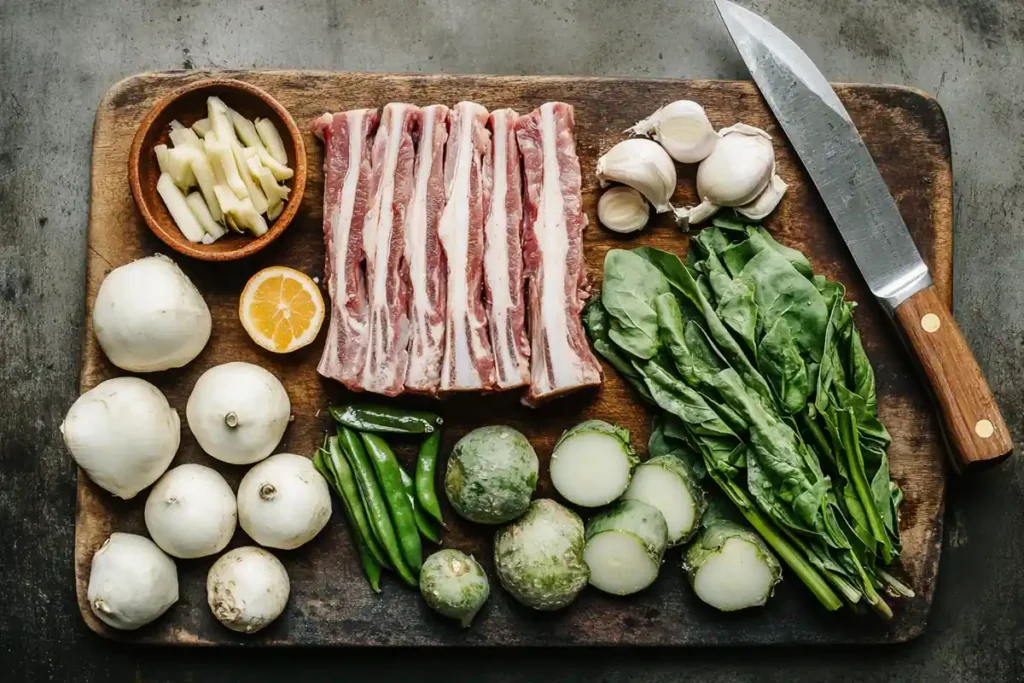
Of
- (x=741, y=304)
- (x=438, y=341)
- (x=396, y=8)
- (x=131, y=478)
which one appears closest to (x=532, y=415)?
(x=438, y=341)

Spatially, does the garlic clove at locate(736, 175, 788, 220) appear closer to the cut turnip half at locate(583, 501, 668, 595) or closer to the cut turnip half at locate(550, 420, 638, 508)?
the cut turnip half at locate(550, 420, 638, 508)

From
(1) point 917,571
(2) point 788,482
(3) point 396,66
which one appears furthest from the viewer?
(3) point 396,66

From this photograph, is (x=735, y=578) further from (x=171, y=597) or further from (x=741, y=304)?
(x=171, y=597)

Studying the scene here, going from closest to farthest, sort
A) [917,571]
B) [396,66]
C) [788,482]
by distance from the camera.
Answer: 1. [788,482]
2. [917,571]
3. [396,66]

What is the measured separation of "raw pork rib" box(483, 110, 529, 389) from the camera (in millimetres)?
3381

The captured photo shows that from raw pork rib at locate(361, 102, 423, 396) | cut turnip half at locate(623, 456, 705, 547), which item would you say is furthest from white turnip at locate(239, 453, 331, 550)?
cut turnip half at locate(623, 456, 705, 547)

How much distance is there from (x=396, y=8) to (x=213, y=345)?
5.59ft

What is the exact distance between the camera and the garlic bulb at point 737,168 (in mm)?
3404

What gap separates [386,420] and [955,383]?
7.44ft

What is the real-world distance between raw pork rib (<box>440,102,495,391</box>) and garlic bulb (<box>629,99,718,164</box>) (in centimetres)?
69

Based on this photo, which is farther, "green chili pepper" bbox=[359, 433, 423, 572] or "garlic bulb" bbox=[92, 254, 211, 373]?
"green chili pepper" bbox=[359, 433, 423, 572]

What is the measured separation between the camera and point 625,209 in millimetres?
3518

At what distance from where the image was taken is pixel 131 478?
3.26 m

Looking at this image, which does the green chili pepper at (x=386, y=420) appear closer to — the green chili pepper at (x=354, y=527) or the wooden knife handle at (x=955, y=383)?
the green chili pepper at (x=354, y=527)
